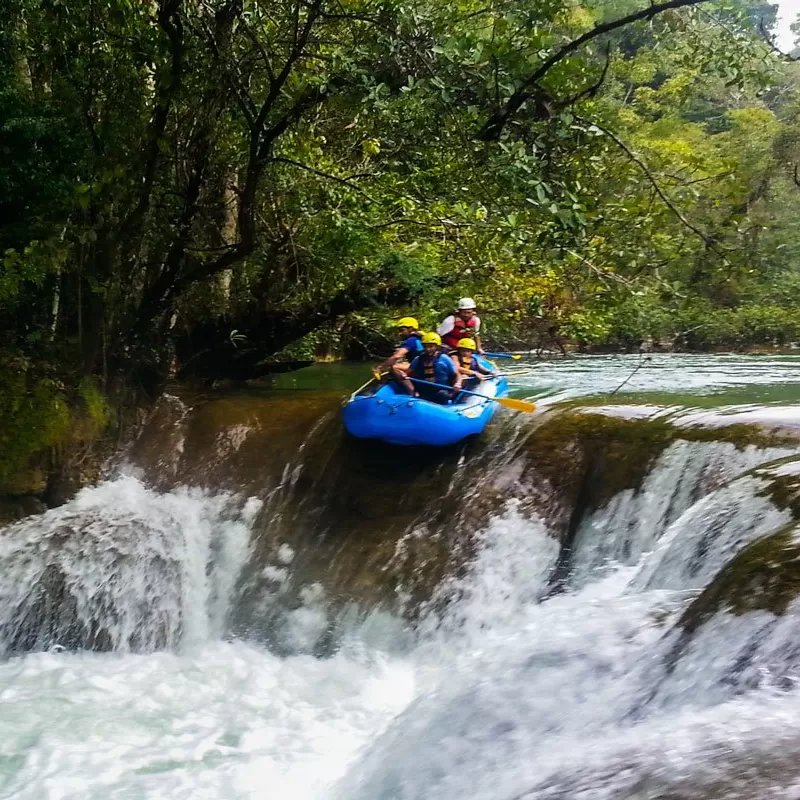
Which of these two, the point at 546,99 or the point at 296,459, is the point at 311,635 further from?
the point at 546,99

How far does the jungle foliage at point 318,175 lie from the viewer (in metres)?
5.34

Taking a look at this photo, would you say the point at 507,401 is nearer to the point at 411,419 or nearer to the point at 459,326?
the point at 411,419

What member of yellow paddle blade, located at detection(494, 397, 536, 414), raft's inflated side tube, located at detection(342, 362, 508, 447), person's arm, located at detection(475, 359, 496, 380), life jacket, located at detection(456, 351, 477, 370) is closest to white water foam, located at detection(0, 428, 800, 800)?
raft's inflated side tube, located at detection(342, 362, 508, 447)

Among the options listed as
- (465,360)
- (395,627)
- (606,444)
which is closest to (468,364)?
(465,360)

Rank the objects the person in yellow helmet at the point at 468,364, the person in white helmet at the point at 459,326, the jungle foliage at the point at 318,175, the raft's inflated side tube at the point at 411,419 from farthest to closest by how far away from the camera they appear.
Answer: the person in white helmet at the point at 459,326 → the person in yellow helmet at the point at 468,364 → the raft's inflated side tube at the point at 411,419 → the jungle foliage at the point at 318,175

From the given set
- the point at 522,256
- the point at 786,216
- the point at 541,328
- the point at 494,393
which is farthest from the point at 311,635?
the point at 786,216

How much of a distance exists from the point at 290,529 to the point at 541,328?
25.5ft

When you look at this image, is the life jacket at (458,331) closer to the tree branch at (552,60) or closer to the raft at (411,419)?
the raft at (411,419)

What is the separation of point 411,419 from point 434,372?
2.95 feet

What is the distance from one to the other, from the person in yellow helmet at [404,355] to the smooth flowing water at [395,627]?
74 centimetres

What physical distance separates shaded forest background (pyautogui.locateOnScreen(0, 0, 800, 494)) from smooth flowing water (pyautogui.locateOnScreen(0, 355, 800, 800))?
1.17 m

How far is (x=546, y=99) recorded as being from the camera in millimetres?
5688

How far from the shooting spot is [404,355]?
7.76m

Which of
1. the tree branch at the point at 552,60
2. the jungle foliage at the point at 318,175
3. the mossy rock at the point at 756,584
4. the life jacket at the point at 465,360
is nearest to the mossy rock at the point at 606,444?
the jungle foliage at the point at 318,175
